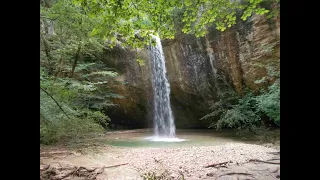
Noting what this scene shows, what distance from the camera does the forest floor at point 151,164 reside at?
14.9ft

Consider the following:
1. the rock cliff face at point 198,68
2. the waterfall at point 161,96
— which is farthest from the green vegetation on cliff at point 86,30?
the waterfall at point 161,96

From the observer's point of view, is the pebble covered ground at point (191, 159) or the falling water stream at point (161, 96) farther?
the falling water stream at point (161, 96)

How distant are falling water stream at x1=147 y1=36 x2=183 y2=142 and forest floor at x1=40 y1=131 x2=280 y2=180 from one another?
Answer: 671 centimetres

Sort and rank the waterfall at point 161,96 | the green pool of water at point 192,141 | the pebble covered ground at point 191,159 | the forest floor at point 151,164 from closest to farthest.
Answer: the forest floor at point 151,164, the pebble covered ground at point 191,159, the green pool of water at point 192,141, the waterfall at point 161,96

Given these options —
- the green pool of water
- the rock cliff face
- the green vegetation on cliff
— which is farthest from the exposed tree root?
the rock cliff face

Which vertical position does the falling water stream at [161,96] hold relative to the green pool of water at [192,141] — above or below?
above

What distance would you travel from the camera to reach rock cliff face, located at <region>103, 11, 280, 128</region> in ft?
30.8

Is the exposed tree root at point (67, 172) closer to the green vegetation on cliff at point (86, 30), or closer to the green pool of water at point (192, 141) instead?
the green vegetation on cliff at point (86, 30)

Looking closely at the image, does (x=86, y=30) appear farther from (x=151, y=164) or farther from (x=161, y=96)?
(x=161, y=96)

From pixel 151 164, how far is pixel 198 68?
294 inches

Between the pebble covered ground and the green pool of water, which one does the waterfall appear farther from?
the pebble covered ground
